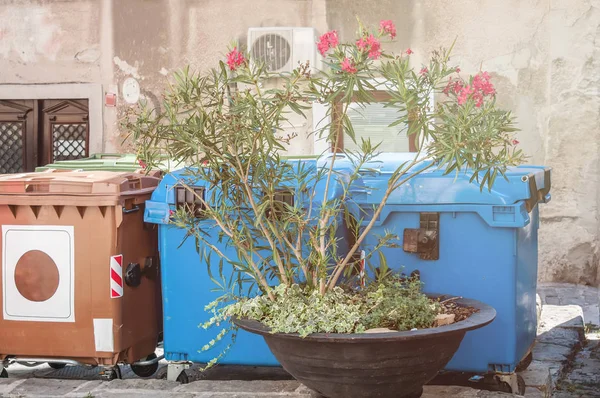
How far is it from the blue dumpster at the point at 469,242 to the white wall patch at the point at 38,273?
5.39 feet

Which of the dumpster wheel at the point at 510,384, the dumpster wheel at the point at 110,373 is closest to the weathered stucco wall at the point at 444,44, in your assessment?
the dumpster wheel at the point at 510,384

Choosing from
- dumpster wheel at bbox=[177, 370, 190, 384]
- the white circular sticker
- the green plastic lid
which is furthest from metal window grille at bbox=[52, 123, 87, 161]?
dumpster wheel at bbox=[177, 370, 190, 384]

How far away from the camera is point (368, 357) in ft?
13.1

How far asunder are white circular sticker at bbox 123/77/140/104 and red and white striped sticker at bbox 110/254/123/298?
5.87m

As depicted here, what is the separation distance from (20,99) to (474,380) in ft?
25.4

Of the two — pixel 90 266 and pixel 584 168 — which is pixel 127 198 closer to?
pixel 90 266

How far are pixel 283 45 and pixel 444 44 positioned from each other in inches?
67.0

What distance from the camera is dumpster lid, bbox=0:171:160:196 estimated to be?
541 cm

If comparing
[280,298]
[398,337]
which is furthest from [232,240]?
[398,337]

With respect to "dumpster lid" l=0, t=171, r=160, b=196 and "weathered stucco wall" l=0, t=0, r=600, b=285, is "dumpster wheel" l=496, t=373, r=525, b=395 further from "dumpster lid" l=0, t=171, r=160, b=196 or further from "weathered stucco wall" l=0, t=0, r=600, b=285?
"weathered stucco wall" l=0, t=0, r=600, b=285

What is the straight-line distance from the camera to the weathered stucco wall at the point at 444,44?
32.6ft

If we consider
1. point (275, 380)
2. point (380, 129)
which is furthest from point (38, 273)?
point (380, 129)

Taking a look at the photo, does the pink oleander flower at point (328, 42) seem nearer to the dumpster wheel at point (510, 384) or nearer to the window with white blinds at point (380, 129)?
the dumpster wheel at point (510, 384)

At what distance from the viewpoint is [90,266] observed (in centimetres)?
538
